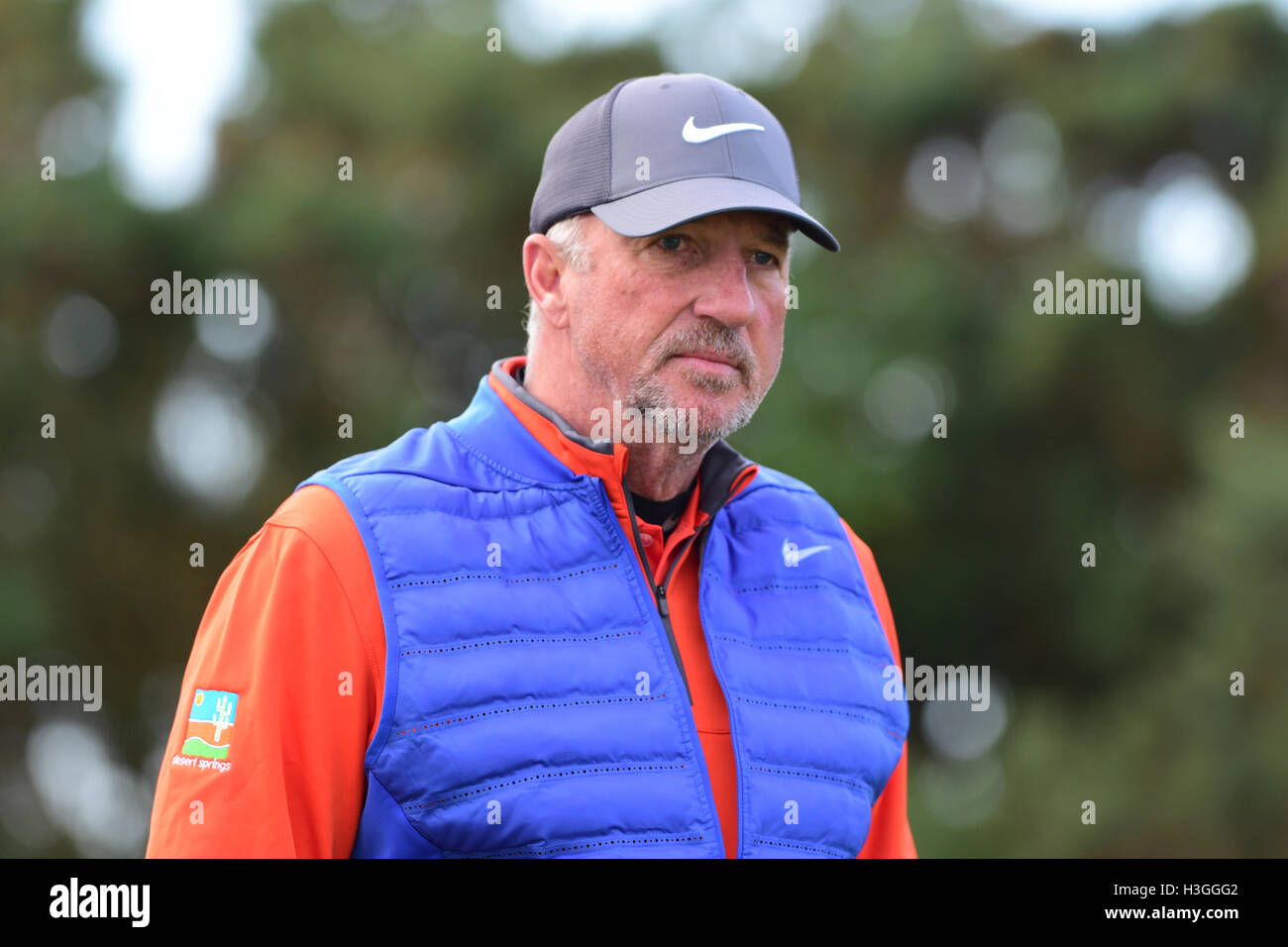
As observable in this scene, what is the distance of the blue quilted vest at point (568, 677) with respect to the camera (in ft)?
5.79

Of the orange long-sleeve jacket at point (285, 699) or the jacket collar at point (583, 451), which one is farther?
the jacket collar at point (583, 451)

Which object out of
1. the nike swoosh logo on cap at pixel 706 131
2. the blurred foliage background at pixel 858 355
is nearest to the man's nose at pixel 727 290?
the nike swoosh logo on cap at pixel 706 131

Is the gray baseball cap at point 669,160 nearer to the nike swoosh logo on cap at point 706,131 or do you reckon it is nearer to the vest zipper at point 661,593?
the nike swoosh logo on cap at point 706,131

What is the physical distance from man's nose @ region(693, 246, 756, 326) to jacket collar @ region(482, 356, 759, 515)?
0.77ft

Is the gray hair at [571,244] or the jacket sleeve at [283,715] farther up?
the gray hair at [571,244]

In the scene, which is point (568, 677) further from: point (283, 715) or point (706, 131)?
point (706, 131)

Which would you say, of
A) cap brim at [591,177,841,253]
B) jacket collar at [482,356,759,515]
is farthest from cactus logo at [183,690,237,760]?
cap brim at [591,177,841,253]

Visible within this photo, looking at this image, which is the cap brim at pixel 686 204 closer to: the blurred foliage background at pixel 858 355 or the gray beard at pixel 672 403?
the gray beard at pixel 672 403

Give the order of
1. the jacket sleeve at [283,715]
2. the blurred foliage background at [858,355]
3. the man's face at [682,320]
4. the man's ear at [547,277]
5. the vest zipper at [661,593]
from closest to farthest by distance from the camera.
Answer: the jacket sleeve at [283,715]
the vest zipper at [661,593]
the man's face at [682,320]
the man's ear at [547,277]
the blurred foliage background at [858,355]

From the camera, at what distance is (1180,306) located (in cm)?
793

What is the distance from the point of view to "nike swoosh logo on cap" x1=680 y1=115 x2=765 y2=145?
2.10 m

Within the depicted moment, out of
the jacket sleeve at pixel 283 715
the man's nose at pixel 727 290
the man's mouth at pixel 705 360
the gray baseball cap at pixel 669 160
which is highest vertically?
the gray baseball cap at pixel 669 160

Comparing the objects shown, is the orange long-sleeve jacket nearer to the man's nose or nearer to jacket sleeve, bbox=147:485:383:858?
jacket sleeve, bbox=147:485:383:858

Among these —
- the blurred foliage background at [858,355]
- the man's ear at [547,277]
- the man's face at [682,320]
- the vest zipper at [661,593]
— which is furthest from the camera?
the blurred foliage background at [858,355]
